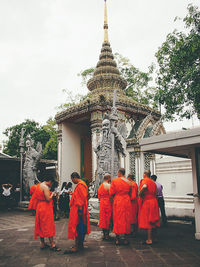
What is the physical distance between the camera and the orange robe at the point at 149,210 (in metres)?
5.22

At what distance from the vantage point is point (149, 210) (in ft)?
17.4

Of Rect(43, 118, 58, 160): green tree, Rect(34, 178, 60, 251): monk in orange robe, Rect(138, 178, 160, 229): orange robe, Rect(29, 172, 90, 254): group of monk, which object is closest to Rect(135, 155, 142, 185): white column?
Rect(138, 178, 160, 229): orange robe

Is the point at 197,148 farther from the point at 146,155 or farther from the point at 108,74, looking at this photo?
the point at 108,74

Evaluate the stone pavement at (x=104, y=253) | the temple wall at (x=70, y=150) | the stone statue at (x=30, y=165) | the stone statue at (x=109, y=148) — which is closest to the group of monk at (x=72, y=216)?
the stone pavement at (x=104, y=253)

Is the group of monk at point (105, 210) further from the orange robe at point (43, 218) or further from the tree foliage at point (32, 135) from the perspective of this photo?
the tree foliage at point (32, 135)

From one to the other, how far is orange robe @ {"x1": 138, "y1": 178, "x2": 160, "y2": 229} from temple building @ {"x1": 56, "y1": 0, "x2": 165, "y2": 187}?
5051 millimetres

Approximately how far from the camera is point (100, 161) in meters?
8.11

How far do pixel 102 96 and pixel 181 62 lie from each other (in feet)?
13.2

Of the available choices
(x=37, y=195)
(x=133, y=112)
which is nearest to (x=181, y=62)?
(x=133, y=112)

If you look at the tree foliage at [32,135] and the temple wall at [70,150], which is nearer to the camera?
the temple wall at [70,150]

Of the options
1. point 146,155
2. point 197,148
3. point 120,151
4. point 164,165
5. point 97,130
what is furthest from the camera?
point 97,130

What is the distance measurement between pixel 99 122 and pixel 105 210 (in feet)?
22.7

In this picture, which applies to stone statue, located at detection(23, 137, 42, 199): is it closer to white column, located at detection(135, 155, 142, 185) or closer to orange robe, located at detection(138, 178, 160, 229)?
white column, located at detection(135, 155, 142, 185)

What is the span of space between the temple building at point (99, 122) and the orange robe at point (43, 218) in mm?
6117
